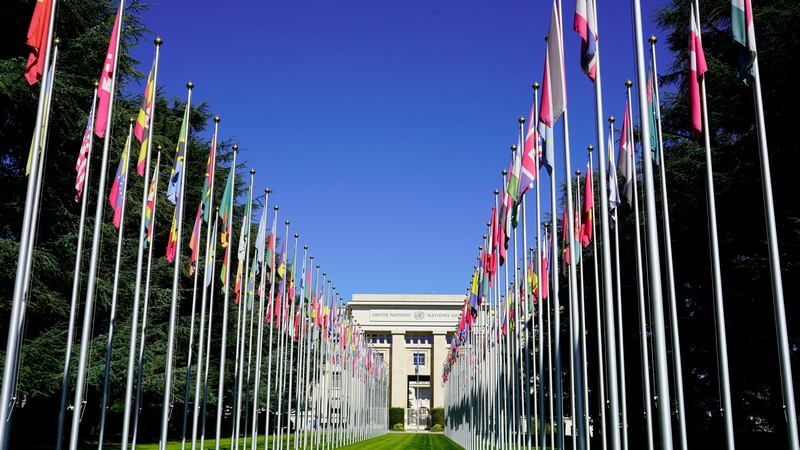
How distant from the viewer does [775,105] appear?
856 inches

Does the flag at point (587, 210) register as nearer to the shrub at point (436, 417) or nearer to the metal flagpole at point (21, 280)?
the metal flagpole at point (21, 280)

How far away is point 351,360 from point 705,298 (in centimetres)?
2328

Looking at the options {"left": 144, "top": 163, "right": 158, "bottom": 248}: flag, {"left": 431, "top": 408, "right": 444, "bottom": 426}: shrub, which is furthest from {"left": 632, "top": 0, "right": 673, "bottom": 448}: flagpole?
{"left": 431, "top": 408, "right": 444, "bottom": 426}: shrub

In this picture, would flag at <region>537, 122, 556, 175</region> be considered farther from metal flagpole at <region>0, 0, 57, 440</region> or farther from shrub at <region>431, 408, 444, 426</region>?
shrub at <region>431, 408, 444, 426</region>

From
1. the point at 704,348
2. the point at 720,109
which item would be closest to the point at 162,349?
the point at 704,348

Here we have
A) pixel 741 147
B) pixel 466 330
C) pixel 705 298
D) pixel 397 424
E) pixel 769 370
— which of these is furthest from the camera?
pixel 397 424

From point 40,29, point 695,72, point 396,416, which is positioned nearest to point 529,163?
point 695,72

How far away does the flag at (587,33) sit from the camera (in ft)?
41.0

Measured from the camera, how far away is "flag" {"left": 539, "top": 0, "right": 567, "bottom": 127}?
44.7 ft

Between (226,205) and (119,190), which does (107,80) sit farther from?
(226,205)

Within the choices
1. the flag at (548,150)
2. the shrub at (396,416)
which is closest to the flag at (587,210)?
the flag at (548,150)

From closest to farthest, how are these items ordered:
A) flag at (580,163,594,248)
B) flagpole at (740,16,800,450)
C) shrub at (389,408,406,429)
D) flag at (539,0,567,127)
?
flagpole at (740,16,800,450), flag at (539,0,567,127), flag at (580,163,594,248), shrub at (389,408,406,429)

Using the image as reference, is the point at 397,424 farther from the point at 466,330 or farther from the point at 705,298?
the point at 705,298

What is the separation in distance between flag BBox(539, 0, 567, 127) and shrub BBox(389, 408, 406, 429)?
85189 mm
